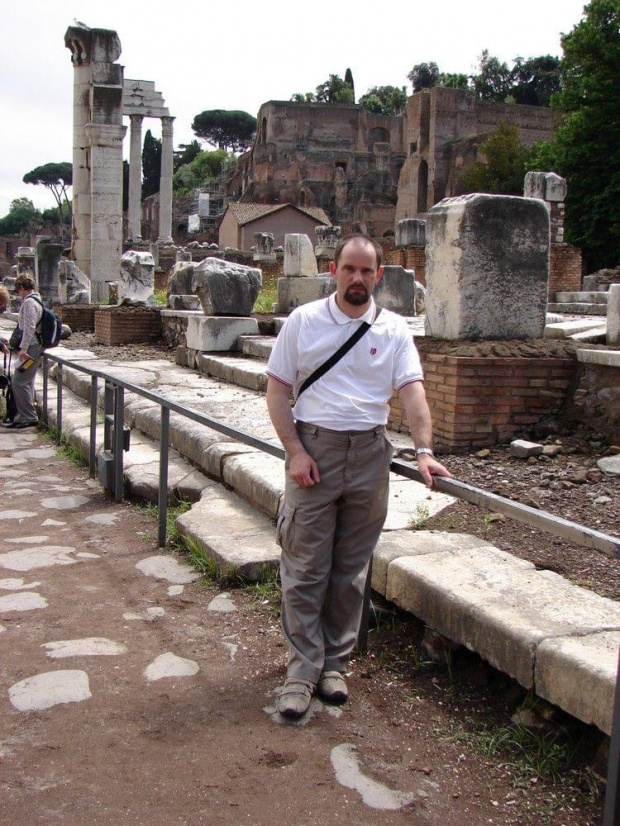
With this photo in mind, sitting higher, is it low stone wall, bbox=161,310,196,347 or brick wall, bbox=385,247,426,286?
brick wall, bbox=385,247,426,286

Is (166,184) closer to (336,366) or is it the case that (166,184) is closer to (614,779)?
(336,366)

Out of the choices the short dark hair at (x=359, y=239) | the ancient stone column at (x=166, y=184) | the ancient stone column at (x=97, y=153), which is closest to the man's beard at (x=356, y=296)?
the short dark hair at (x=359, y=239)

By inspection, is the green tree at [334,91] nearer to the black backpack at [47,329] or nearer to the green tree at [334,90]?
the green tree at [334,90]

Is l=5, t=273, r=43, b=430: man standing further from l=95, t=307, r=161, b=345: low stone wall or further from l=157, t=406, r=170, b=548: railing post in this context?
l=157, t=406, r=170, b=548: railing post

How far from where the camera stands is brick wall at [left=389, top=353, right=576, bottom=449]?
4.97 meters

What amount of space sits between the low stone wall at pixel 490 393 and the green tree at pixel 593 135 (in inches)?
847

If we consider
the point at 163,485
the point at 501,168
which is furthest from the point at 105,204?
the point at 501,168

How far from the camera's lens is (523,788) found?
7.23 ft

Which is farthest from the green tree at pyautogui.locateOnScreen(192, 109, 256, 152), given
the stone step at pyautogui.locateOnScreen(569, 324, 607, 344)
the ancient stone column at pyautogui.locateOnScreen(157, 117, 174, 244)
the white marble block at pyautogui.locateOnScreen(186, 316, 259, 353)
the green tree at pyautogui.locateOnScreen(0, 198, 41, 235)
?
the stone step at pyautogui.locateOnScreen(569, 324, 607, 344)

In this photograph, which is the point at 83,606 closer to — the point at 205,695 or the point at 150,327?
the point at 205,695

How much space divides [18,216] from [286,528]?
102831 millimetres

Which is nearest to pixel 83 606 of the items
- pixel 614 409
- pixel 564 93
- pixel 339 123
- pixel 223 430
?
pixel 223 430

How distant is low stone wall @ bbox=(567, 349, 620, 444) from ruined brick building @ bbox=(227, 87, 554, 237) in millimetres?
49414

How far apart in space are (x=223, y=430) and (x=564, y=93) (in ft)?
89.0
